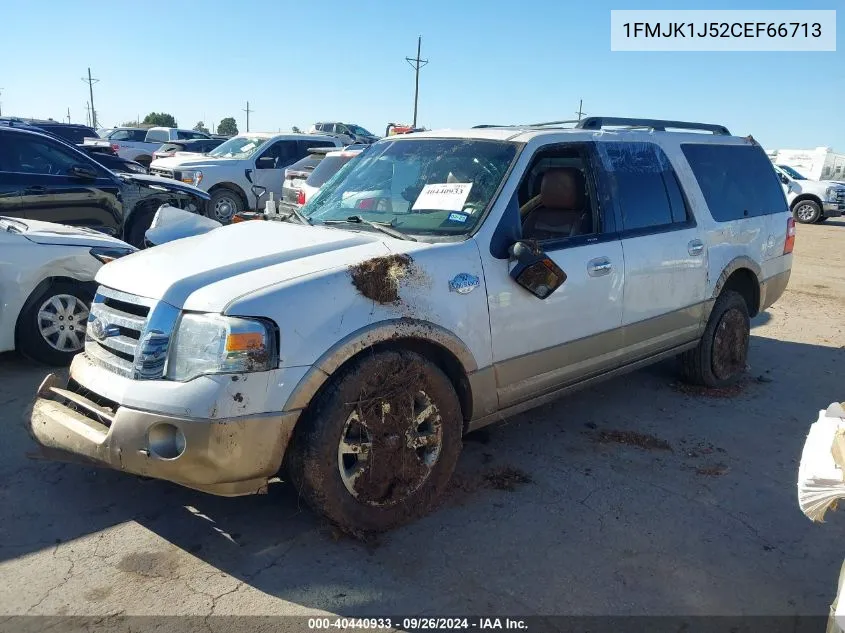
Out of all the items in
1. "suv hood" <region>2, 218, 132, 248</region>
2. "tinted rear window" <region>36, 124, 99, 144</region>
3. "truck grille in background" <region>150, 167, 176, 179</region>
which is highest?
"tinted rear window" <region>36, 124, 99, 144</region>

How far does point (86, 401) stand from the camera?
126 inches

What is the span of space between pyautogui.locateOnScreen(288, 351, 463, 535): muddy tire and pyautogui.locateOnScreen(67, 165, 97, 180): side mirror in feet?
21.8

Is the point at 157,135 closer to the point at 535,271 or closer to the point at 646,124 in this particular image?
the point at 646,124

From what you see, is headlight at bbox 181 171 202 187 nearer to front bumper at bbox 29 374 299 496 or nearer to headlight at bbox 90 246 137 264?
headlight at bbox 90 246 137 264

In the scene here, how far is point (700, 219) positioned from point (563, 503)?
8.18 ft

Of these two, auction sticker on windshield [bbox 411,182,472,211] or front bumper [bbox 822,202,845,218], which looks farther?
front bumper [bbox 822,202,845,218]

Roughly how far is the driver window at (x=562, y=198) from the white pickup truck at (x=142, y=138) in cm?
2385

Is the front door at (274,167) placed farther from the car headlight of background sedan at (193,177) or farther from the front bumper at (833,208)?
the front bumper at (833,208)

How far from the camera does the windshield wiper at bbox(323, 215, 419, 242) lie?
362 cm

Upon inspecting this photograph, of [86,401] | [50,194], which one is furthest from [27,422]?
[50,194]

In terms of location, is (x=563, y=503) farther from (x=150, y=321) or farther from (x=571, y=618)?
(x=150, y=321)

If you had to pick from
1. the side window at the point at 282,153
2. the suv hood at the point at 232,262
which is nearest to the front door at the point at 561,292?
the suv hood at the point at 232,262

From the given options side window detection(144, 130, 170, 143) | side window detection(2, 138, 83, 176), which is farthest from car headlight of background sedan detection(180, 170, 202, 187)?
side window detection(144, 130, 170, 143)

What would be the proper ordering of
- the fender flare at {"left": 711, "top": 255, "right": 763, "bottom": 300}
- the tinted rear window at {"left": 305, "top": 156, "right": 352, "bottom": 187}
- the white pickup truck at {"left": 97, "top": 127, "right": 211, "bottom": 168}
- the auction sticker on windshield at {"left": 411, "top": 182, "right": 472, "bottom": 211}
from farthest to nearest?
the white pickup truck at {"left": 97, "top": 127, "right": 211, "bottom": 168} < the tinted rear window at {"left": 305, "top": 156, "right": 352, "bottom": 187} < the fender flare at {"left": 711, "top": 255, "right": 763, "bottom": 300} < the auction sticker on windshield at {"left": 411, "top": 182, "right": 472, "bottom": 211}
